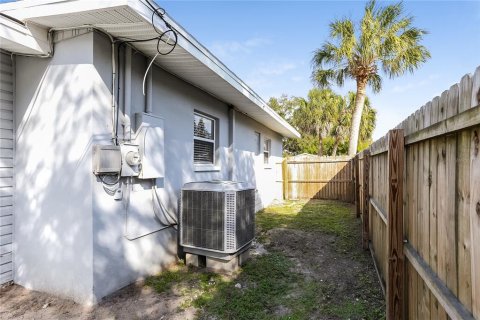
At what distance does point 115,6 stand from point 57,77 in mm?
1324

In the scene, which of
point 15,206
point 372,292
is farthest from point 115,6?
point 372,292

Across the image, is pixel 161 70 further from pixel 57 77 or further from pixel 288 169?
pixel 288 169

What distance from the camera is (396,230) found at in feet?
7.37

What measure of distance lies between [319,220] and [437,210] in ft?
20.3

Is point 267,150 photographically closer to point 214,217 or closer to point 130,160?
point 214,217

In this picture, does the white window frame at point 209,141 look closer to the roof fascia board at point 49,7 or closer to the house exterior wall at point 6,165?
the house exterior wall at point 6,165

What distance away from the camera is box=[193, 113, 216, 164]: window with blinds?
5.55m

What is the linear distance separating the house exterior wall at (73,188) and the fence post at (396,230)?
291 centimetres

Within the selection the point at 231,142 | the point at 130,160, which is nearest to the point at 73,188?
the point at 130,160

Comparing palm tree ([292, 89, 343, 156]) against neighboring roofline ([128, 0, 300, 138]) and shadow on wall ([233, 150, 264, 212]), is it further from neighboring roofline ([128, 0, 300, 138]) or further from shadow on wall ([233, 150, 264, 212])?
neighboring roofline ([128, 0, 300, 138])

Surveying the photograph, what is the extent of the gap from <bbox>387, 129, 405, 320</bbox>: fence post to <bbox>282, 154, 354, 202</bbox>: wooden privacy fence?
947 cm

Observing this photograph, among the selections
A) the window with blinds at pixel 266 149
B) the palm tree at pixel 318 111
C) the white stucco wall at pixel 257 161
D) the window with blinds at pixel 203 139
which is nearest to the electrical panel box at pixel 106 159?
the window with blinds at pixel 203 139

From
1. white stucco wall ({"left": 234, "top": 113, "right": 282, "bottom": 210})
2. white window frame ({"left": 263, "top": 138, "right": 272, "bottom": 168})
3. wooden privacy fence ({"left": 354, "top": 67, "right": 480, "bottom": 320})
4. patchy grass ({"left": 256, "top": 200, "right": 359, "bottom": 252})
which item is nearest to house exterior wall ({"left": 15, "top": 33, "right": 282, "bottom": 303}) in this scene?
wooden privacy fence ({"left": 354, "top": 67, "right": 480, "bottom": 320})

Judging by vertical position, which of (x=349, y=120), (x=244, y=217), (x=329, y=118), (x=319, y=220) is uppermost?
(x=329, y=118)
